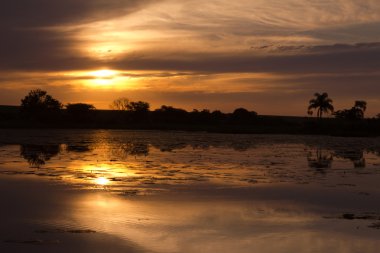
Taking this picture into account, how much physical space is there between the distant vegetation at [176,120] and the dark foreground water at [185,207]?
52020mm

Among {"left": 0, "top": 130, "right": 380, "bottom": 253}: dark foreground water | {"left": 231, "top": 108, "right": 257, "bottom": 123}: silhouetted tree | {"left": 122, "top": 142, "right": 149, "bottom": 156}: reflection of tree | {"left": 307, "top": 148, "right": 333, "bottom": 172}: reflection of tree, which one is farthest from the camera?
{"left": 231, "top": 108, "right": 257, "bottom": 123}: silhouetted tree

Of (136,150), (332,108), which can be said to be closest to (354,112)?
(332,108)

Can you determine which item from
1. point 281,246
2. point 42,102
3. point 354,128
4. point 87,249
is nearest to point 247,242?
point 281,246

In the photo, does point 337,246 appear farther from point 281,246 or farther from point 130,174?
point 130,174

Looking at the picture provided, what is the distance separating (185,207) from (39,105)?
249ft

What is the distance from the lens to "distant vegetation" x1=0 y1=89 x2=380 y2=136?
7912 cm

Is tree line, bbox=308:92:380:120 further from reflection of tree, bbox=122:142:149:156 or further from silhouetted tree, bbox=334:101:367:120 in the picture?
reflection of tree, bbox=122:142:149:156

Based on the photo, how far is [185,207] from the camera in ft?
51.5

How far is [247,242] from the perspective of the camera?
1181 centimetres

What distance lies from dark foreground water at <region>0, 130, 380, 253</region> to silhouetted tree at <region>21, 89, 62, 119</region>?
60392 mm

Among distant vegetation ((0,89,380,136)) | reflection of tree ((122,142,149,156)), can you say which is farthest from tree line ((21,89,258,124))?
reflection of tree ((122,142,149,156))

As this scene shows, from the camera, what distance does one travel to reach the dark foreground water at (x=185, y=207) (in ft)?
38.2

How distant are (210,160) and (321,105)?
69834mm

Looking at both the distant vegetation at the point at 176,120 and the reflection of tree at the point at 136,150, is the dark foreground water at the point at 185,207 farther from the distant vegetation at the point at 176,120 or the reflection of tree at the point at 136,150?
the distant vegetation at the point at 176,120
